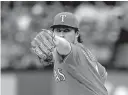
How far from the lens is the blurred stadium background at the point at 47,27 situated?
8.44m

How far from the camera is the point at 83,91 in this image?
3.68 m

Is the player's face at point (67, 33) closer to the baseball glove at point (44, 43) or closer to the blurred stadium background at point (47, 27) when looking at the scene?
the baseball glove at point (44, 43)

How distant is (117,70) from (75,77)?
192 inches

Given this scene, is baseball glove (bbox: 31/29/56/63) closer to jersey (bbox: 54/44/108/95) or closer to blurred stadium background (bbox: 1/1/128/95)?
jersey (bbox: 54/44/108/95)

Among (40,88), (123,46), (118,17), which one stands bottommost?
(40,88)

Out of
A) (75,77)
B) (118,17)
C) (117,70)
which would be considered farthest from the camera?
(118,17)

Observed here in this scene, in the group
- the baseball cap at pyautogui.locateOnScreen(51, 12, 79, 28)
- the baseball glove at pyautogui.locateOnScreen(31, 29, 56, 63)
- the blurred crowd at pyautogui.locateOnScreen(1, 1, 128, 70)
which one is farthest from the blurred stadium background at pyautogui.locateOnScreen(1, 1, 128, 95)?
the baseball glove at pyautogui.locateOnScreen(31, 29, 56, 63)

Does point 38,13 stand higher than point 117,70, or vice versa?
point 38,13

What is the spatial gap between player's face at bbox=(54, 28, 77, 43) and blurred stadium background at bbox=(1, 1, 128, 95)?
4.64 meters

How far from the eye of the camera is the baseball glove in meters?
3.23

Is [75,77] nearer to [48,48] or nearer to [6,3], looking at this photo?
[48,48]

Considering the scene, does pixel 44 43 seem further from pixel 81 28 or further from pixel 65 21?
pixel 81 28

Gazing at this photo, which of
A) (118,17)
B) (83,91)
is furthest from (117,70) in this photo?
(83,91)

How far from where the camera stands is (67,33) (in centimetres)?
377
